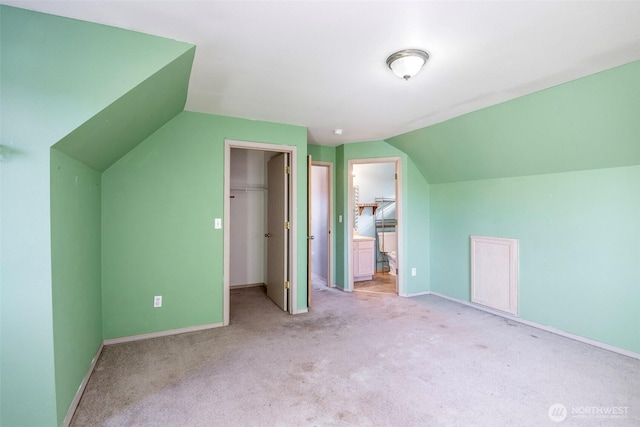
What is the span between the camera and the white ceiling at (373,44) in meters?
1.61

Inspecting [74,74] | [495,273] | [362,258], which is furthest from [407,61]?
[362,258]

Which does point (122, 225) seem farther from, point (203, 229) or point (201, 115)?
point (201, 115)

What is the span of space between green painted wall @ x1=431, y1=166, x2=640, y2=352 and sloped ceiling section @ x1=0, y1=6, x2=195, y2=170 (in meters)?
3.55

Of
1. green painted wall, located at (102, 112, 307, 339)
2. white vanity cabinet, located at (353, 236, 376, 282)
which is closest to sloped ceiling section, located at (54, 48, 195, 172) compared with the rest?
green painted wall, located at (102, 112, 307, 339)

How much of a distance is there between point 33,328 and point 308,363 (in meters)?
1.78

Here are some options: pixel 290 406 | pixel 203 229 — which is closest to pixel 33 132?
pixel 203 229

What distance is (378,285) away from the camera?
513 cm

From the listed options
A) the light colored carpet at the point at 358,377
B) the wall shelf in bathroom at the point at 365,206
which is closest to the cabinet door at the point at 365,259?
the wall shelf in bathroom at the point at 365,206

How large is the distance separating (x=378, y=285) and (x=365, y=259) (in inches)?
19.9

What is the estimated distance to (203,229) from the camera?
320 cm

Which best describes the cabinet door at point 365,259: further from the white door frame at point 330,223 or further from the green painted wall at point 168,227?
the green painted wall at point 168,227

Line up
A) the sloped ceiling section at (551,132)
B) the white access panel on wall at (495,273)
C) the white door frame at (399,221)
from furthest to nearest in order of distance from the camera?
1. the white door frame at (399,221)
2. the white access panel on wall at (495,273)
3. the sloped ceiling section at (551,132)

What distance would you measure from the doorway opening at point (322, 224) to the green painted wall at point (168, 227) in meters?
1.65

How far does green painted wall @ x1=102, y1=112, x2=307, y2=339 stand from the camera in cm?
284
